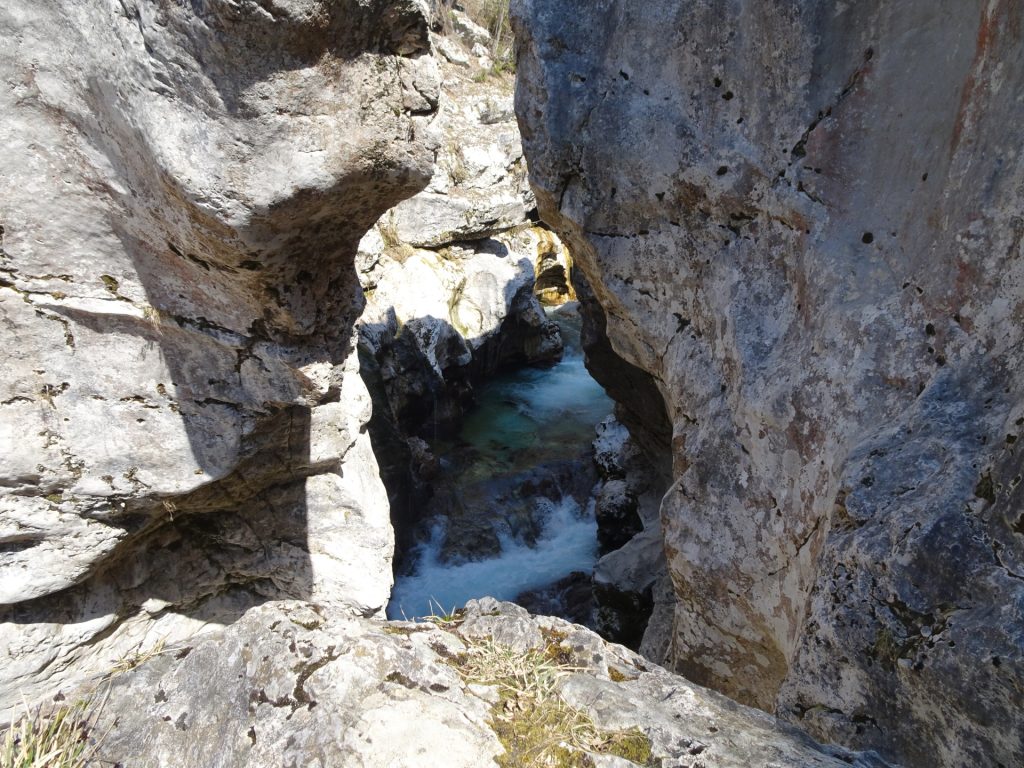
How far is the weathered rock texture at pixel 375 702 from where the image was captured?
5.74ft

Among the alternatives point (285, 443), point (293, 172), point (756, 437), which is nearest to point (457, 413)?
point (285, 443)

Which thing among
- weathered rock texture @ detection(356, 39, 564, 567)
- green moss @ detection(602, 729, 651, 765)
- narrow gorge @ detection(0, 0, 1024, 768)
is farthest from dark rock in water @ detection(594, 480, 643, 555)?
green moss @ detection(602, 729, 651, 765)

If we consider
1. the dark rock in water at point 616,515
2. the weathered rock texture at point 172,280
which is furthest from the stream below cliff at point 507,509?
the weathered rock texture at point 172,280

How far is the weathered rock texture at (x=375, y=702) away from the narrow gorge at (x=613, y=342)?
1cm

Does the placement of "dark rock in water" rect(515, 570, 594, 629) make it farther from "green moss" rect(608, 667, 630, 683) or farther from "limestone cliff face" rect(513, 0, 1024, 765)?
"green moss" rect(608, 667, 630, 683)

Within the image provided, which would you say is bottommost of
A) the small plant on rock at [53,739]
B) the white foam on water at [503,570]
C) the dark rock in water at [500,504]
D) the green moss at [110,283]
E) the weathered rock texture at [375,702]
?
the white foam on water at [503,570]

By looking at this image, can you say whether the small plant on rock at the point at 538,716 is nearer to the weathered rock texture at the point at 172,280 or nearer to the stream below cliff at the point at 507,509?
the weathered rock texture at the point at 172,280

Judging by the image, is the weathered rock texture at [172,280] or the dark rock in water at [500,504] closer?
the weathered rock texture at [172,280]

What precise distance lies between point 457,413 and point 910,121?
1090 centimetres

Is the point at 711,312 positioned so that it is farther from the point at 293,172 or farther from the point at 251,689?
the point at 251,689

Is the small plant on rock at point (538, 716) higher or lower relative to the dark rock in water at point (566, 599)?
higher

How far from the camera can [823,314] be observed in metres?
3.51

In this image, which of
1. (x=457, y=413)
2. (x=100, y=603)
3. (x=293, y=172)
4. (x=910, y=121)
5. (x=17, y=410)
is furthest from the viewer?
(x=457, y=413)

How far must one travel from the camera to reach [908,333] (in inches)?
118
